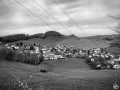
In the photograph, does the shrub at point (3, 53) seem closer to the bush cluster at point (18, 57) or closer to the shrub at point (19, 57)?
the bush cluster at point (18, 57)

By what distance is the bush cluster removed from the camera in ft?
188

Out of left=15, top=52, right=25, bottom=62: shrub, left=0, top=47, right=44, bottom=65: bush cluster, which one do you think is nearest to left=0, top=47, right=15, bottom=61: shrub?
left=0, top=47, right=44, bottom=65: bush cluster

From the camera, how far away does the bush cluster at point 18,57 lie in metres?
57.2

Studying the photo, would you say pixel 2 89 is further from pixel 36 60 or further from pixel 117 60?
pixel 117 60

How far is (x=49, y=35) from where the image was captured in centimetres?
18125

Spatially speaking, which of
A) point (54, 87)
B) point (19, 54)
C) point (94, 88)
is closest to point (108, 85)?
point (94, 88)

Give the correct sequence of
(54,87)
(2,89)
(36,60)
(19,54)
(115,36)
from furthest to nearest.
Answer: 1. (36,60)
2. (19,54)
3. (115,36)
4. (54,87)
5. (2,89)

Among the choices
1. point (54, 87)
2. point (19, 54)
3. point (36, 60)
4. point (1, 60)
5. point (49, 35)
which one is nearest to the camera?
point (54, 87)

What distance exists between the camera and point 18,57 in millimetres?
63812

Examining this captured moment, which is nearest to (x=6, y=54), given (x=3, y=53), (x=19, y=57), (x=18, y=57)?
(x=3, y=53)

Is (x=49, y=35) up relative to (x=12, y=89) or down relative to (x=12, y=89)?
up

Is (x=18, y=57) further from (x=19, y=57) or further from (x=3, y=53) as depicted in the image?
(x=3, y=53)

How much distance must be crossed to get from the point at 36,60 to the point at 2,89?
5339cm

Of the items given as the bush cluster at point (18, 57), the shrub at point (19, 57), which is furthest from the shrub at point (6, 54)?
the shrub at point (19, 57)
